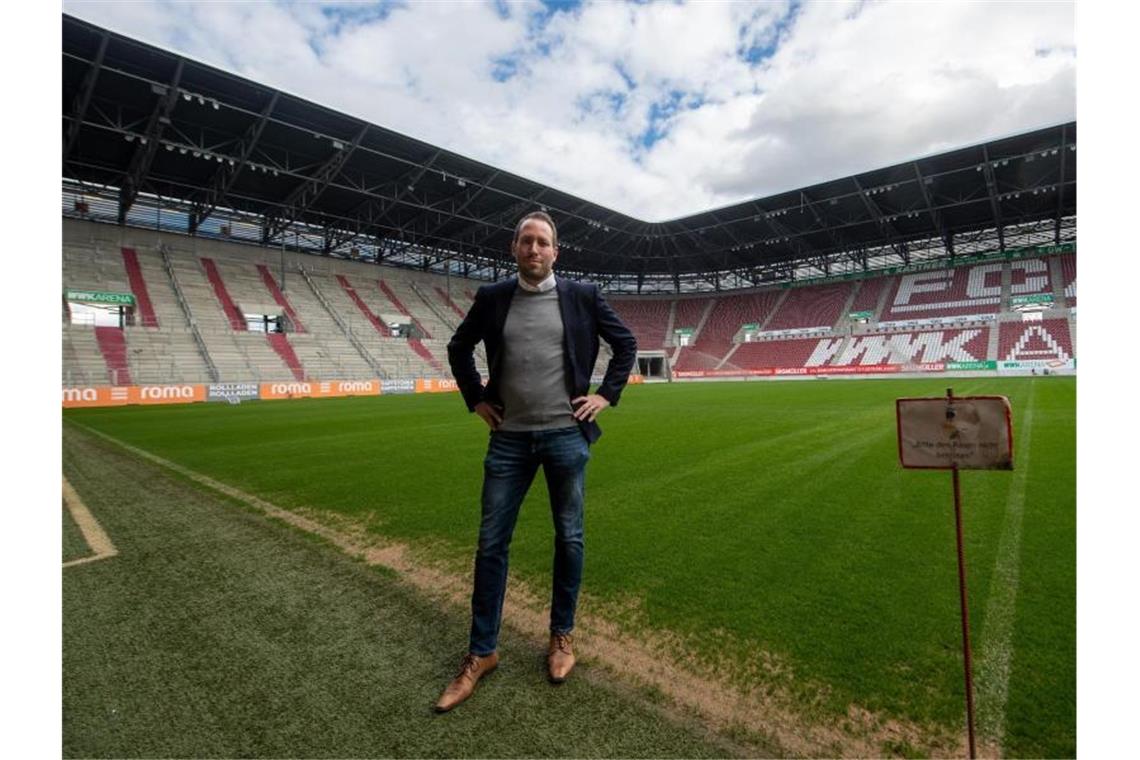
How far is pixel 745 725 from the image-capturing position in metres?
1.98

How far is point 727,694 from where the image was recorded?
2156 millimetres

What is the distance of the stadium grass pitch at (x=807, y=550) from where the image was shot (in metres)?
2.22

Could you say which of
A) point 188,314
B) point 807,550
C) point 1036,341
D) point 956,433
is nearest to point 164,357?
point 188,314

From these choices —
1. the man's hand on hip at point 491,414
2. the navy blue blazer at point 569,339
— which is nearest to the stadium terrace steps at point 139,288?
the navy blue blazer at point 569,339

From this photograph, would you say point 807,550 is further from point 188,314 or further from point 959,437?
point 188,314

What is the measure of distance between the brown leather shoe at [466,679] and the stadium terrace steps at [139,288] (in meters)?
34.0

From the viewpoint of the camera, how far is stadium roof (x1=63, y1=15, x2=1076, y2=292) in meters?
21.9

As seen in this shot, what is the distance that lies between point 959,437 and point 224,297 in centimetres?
Result: 3865

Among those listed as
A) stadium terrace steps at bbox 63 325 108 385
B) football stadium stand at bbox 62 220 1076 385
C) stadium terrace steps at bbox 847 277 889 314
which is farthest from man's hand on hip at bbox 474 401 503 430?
stadium terrace steps at bbox 847 277 889 314

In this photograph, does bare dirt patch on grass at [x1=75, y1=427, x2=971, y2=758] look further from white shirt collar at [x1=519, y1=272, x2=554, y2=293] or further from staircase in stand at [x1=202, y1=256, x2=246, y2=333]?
staircase in stand at [x1=202, y1=256, x2=246, y2=333]

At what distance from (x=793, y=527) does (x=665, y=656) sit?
7.42ft

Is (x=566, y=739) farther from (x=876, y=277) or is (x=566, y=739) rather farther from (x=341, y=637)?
(x=876, y=277)

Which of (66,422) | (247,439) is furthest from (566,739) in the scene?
(66,422)

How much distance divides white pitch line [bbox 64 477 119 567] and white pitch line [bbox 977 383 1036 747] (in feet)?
17.9
